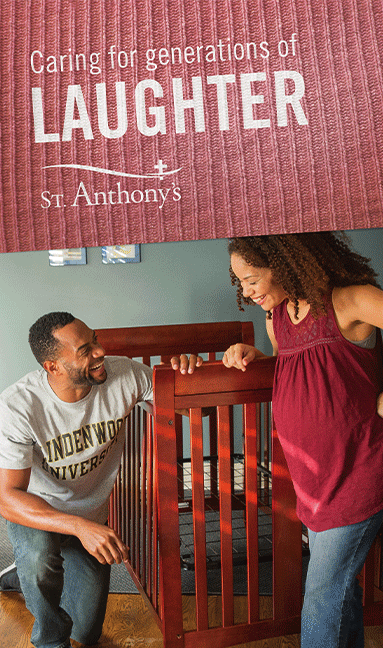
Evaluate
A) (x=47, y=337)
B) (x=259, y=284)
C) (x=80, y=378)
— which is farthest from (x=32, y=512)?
(x=259, y=284)

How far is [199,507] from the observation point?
1287 millimetres

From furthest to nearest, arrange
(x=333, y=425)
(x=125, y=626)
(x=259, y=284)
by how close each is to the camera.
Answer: (x=125, y=626) < (x=259, y=284) < (x=333, y=425)

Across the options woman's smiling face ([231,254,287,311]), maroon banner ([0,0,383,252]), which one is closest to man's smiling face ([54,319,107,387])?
woman's smiling face ([231,254,287,311])

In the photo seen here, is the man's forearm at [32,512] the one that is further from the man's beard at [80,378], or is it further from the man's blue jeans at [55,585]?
the man's beard at [80,378]

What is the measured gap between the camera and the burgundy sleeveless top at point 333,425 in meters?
1.10

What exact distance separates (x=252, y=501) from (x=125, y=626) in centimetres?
85

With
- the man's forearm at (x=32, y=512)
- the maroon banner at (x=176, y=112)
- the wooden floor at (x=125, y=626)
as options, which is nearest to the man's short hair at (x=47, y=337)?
the man's forearm at (x=32, y=512)

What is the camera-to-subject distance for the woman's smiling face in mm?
1221

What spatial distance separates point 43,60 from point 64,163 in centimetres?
7

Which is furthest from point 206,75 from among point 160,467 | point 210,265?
point 210,265

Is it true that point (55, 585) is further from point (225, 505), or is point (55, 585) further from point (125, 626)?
point (225, 505)

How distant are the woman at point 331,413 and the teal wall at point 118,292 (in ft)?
6.70

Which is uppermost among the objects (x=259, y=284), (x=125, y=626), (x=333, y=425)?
(x=259, y=284)

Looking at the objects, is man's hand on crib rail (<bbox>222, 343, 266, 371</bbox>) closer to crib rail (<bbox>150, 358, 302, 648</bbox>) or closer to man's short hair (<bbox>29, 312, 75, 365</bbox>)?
crib rail (<bbox>150, 358, 302, 648</bbox>)
